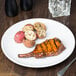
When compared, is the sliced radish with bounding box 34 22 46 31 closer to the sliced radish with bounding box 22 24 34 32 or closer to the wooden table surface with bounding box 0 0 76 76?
the sliced radish with bounding box 22 24 34 32

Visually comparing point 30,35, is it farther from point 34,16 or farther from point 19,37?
point 34,16

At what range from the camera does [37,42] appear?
40.3 inches

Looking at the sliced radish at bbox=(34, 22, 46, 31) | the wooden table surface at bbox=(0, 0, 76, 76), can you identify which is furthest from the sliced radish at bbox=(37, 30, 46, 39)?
the wooden table surface at bbox=(0, 0, 76, 76)

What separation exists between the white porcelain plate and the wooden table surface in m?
0.03

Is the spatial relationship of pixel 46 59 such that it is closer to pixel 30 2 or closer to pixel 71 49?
pixel 71 49

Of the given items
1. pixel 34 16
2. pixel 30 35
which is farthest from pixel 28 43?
pixel 34 16

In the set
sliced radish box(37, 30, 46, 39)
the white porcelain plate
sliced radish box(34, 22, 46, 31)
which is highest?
sliced radish box(34, 22, 46, 31)

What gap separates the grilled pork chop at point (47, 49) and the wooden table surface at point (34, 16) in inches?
2.0

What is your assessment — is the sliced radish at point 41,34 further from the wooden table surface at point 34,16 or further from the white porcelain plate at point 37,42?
the wooden table surface at point 34,16

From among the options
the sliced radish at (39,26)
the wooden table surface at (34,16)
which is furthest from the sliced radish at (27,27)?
the wooden table surface at (34,16)

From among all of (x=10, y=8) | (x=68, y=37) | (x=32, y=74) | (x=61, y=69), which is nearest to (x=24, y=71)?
(x=32, y=74)

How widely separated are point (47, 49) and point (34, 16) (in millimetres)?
308

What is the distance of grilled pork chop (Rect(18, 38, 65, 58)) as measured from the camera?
937 millimetres

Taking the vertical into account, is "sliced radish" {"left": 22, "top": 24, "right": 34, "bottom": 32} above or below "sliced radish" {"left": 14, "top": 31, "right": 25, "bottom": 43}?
above
